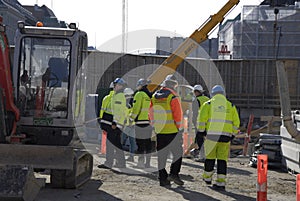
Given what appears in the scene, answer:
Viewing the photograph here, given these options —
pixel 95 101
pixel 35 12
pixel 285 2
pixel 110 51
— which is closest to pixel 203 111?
pixel 95 101

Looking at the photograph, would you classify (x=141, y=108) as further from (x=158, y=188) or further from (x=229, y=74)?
(x=229, y=74)

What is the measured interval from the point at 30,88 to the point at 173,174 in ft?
10.3

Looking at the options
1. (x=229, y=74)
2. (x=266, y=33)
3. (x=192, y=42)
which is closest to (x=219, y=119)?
(x=192, y=42)

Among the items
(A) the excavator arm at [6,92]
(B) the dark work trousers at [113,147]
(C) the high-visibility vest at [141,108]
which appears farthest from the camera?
(B) the dark work trousers at [113,147]

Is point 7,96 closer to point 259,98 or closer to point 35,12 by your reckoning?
point 259,98

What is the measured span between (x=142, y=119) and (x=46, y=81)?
3680 mm

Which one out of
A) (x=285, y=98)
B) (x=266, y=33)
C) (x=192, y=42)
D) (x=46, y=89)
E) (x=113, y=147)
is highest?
(x=266, y=33)

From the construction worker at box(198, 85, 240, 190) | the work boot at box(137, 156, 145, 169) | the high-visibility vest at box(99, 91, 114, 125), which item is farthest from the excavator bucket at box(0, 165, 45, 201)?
the work boot at box(137, 156, 145, 169)

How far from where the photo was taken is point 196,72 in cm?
3456

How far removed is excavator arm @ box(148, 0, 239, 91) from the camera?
20.2 metres

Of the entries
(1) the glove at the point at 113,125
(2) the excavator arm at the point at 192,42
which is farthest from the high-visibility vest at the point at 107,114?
(2) the excavator arm at the point at 192,42

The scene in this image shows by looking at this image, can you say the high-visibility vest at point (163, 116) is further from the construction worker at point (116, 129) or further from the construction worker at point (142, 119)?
the construction worker at point (116, 129)

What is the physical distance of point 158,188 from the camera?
10.7m

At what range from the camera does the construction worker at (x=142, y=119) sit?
43.1ft
